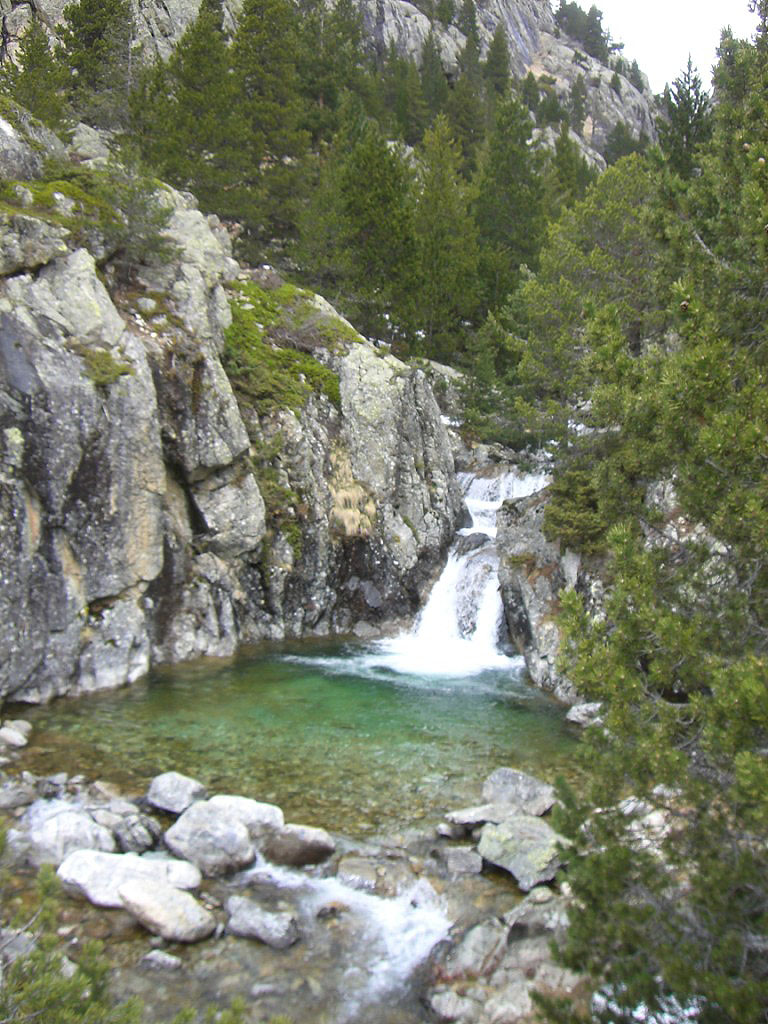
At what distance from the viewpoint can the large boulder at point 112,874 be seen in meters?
8.06

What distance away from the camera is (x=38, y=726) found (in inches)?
526

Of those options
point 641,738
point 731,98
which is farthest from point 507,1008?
point 731,98

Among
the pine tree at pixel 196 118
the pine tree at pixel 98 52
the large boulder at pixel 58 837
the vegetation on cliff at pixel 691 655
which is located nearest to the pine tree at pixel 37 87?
the pine tree at pixel 98 52

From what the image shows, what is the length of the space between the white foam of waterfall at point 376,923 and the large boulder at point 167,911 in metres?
1.11

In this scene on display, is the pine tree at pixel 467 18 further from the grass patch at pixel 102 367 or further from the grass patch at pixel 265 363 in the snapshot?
the grass patch at pixel 102 367

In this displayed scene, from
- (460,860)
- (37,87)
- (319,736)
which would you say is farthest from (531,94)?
(460,860)

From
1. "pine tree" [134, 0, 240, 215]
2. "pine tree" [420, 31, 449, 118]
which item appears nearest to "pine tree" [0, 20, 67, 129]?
"pine tree" [134, 0, 240, 215]

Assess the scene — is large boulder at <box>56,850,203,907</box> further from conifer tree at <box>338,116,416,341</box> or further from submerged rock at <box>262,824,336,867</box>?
conifer tree at <box>338,116,416,341</box>

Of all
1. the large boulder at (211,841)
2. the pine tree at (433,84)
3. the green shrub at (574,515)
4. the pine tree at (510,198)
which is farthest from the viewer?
the pine tree at (433,84)

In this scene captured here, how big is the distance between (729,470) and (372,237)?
30537 millimetres

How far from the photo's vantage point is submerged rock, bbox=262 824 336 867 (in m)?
9.33

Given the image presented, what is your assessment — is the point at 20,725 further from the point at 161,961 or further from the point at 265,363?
the point at 265,363

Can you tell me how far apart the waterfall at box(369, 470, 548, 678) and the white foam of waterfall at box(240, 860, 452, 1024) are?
10531 millimetres

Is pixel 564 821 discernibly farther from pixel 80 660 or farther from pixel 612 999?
pixel 80 660
